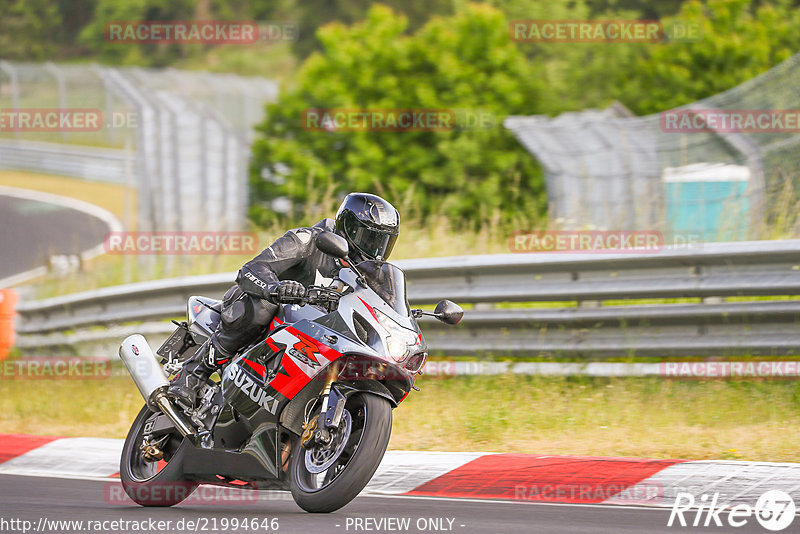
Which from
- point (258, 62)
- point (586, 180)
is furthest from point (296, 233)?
point (258, 62)

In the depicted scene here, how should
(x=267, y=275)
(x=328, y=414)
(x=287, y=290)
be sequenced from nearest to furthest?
(x=328, y=414) → (x=287, y=290) → (x=267, y=275)

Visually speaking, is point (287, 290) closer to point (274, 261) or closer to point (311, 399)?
point (274, 261)

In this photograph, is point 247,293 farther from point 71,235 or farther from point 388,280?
point 71,235

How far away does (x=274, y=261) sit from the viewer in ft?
18.5

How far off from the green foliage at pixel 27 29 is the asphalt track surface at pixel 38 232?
2968cm

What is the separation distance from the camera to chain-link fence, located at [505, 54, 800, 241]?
960 centimetres

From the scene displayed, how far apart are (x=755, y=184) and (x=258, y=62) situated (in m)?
44.8

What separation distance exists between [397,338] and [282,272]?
2.89 feet

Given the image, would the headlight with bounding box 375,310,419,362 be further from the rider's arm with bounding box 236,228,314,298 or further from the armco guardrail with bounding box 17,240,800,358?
the armco guardrail with bounding box 17,240,800,358

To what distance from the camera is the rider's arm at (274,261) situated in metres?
5.51
